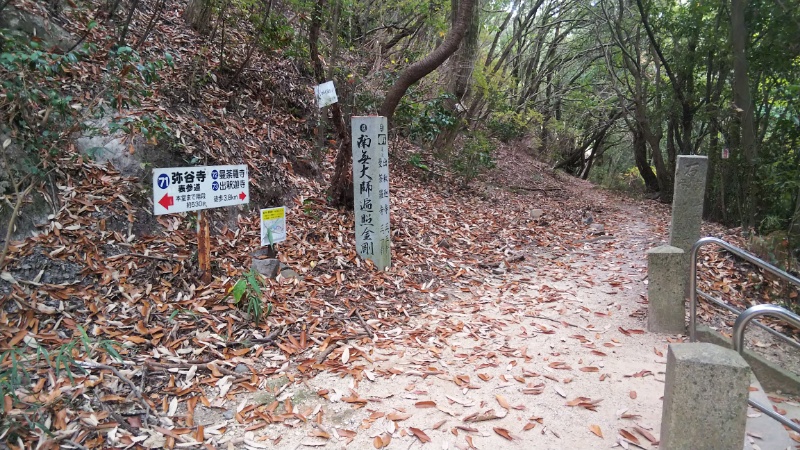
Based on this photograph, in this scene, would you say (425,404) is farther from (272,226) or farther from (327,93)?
(327,93)

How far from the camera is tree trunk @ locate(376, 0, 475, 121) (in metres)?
5.86

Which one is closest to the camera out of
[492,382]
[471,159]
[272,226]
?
[492,382]

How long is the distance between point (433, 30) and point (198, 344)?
32.0 ft

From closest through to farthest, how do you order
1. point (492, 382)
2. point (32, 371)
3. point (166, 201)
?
point (32, 371), point (492, 382), point (166, 201)

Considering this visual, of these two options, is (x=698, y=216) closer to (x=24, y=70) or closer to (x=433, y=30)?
(x=24, y=70)

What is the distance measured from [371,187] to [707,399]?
389cm

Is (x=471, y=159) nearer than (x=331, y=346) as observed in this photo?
No

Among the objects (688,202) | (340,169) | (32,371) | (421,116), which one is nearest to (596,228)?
(421,116)

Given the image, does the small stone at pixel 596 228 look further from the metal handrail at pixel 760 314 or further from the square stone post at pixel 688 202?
the metal handrail at pixel 760 314

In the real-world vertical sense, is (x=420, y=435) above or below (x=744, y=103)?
below

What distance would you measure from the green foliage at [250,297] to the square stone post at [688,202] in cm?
398

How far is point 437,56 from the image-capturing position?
6.10 meters

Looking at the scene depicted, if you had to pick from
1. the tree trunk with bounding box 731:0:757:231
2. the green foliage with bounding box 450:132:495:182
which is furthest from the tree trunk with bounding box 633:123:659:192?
the green foliage with bounding box 450:132:495:182

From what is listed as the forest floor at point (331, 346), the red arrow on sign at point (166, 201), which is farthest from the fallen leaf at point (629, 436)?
the red arrow on sign at point (166, 201)
